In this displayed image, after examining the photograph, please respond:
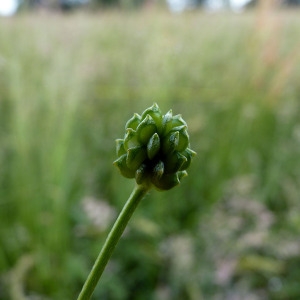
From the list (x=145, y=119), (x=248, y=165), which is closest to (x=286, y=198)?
(x=248, y=165)

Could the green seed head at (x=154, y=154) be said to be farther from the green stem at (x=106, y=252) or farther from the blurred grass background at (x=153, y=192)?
the blurred grass background at (x=153, y=192)

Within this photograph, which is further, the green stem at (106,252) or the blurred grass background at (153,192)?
the blurred grass background at (153,192)

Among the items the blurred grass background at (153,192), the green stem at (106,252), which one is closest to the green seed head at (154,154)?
the green stem at (106,252)

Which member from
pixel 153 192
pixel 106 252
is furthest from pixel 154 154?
pixel 153 192

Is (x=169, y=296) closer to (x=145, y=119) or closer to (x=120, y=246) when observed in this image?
(x=120, y=246)

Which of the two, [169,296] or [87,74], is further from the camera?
[87,74]

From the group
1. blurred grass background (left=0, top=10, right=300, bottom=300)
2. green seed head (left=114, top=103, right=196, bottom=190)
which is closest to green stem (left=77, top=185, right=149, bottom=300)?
green seed head (left=114, top=103, right=196, bottom=190)
